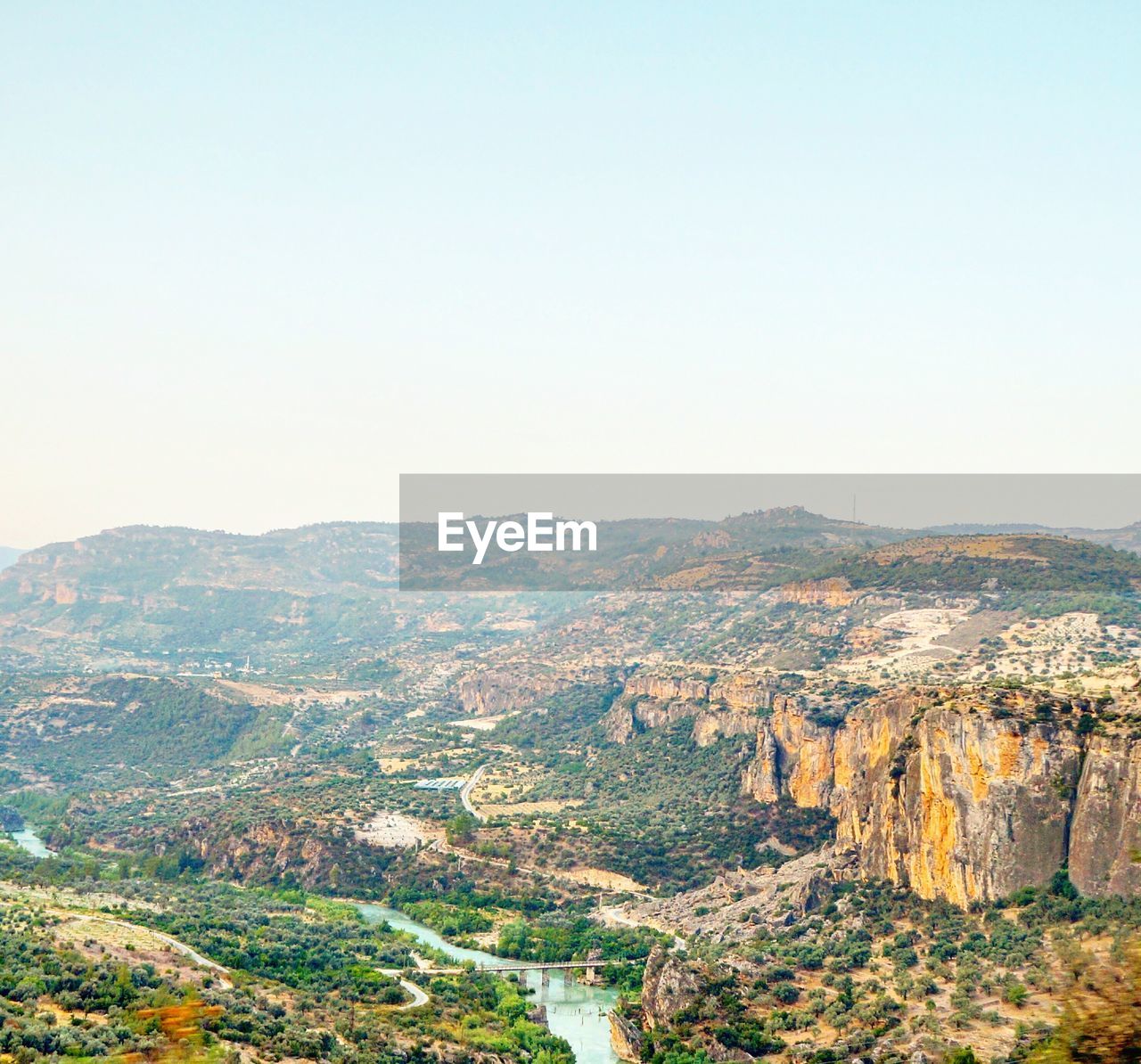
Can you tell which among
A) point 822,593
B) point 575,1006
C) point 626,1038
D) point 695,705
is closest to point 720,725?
point 695,705

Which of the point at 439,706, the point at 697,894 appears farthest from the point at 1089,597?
the point at 439,706

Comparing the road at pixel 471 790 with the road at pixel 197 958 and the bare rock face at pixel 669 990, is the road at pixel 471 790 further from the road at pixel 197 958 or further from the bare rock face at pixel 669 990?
the bare rock face at pixel 669 990

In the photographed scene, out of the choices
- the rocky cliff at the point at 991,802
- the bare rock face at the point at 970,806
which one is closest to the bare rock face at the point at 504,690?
the rocky cliff at the point at 991,802

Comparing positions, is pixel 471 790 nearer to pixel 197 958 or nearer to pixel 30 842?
pixel 30 842

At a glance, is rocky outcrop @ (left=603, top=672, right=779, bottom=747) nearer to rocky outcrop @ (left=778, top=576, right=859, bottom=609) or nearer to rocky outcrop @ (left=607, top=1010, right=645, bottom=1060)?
rocky outcrop @ (left=778, top=576, right=859, bottom=609)

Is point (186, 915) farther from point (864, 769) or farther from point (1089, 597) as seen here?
point (1089, 597)

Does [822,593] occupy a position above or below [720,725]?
above
